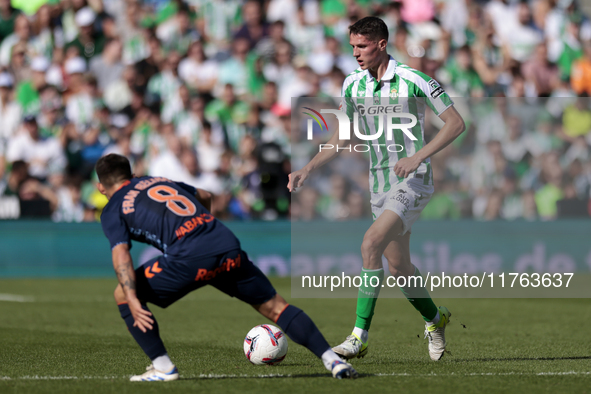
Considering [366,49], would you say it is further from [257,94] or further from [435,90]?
[257,94]

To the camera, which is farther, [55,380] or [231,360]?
[231,360]

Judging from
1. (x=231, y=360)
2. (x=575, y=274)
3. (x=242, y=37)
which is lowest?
(x=575, y=274)

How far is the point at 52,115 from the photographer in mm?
14523

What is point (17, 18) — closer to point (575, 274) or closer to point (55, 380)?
point (575, 274)

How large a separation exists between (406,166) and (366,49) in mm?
945

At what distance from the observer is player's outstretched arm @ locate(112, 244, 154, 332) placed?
4.61m

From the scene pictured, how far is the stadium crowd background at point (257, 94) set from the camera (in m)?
12.1

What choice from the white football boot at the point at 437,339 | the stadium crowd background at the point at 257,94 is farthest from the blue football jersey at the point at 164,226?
the stadium crowd background at the point at 257,94

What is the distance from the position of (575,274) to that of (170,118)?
733cm

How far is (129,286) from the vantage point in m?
4.63

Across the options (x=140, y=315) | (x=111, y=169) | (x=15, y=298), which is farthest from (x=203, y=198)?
(x=15, y=298)

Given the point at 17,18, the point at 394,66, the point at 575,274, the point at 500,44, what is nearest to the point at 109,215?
the point at 394,66

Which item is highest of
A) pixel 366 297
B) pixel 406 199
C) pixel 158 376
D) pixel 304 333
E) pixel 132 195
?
pixel 132 195

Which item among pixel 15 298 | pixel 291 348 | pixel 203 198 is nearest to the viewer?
pixel 203 198
